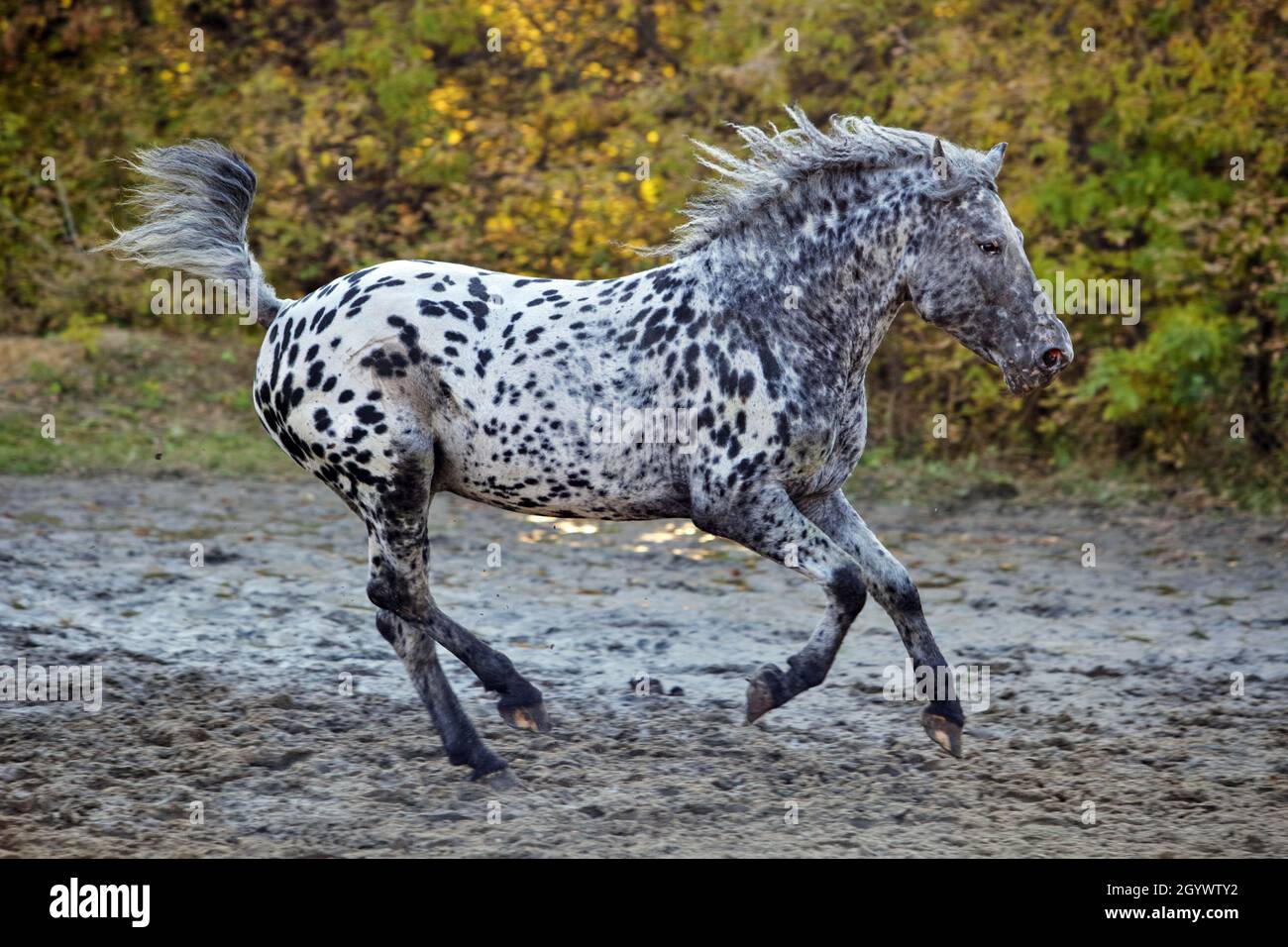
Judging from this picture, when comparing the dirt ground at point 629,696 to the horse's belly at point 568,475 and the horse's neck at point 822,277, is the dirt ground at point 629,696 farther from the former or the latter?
the horse's neck at point 822,277

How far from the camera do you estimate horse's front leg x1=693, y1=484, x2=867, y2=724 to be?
4684 millimetres

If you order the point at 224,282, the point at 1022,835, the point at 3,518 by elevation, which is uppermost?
the point at 224,282

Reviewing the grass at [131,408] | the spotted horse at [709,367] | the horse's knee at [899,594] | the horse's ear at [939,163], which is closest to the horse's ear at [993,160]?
the spotted horse at [709,367]

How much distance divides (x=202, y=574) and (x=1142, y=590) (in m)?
4.83

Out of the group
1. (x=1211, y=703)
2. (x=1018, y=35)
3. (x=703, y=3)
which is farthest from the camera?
(x=703, y=3)

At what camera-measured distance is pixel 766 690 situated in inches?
192

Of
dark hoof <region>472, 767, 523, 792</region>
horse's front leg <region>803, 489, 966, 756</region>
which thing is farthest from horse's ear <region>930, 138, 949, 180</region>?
dark hoof <region>472, 767, 523, 792</region>

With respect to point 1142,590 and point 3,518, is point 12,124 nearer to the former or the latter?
point 3,518

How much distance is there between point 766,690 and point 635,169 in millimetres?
7073

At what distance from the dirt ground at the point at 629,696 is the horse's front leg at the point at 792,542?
20.8 inches

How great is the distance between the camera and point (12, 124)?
1271 cm

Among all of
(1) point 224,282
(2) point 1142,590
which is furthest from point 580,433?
(2) point 1142,590

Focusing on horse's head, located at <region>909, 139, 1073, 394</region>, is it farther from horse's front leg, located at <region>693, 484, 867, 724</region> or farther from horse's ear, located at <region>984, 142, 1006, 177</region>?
horse's front leg, located at <region>693, 484, 867, 724</region>

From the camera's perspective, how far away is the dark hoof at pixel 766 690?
4.86m
